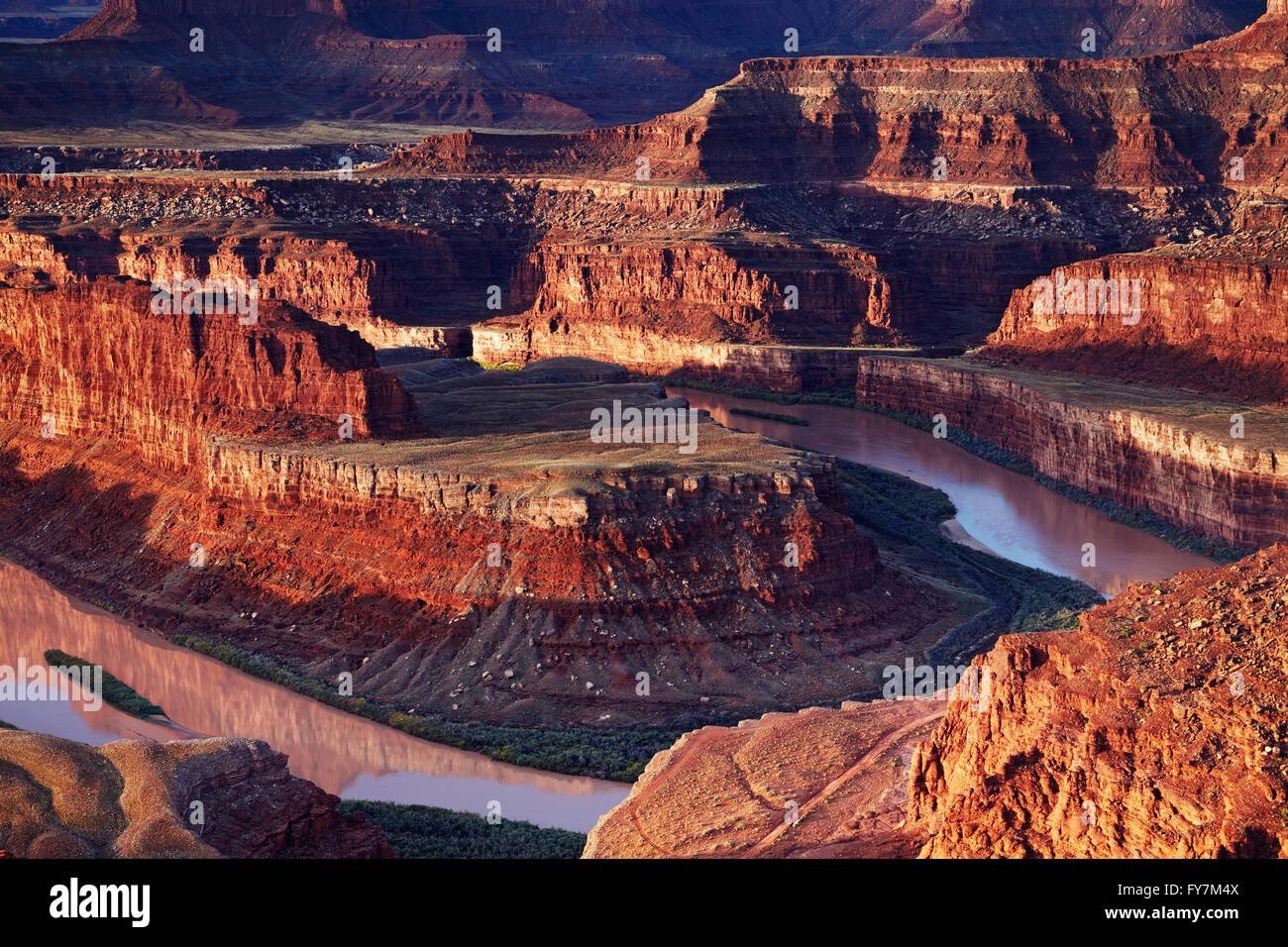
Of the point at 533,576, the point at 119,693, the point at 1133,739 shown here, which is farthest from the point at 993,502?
the point at 1133,739

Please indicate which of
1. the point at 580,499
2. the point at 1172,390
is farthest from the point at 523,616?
the point at 1172,390

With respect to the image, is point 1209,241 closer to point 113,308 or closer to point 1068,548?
point 1068,548

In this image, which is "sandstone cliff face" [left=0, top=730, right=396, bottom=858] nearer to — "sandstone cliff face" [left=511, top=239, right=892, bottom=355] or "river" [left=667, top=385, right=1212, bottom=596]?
"river" [left=667, top=385, right=1212, bottom=596]

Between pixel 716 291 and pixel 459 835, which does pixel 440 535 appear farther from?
pixel 716 291

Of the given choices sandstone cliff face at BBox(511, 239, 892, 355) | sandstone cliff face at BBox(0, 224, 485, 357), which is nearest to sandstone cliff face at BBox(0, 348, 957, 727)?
sandstone cliff face at BBox(511, 239, 892, 355)

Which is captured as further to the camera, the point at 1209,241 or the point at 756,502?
the point at 1209,241

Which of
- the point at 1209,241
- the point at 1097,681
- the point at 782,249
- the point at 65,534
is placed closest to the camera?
the point at 1097,681

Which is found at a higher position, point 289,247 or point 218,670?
point 289,247
